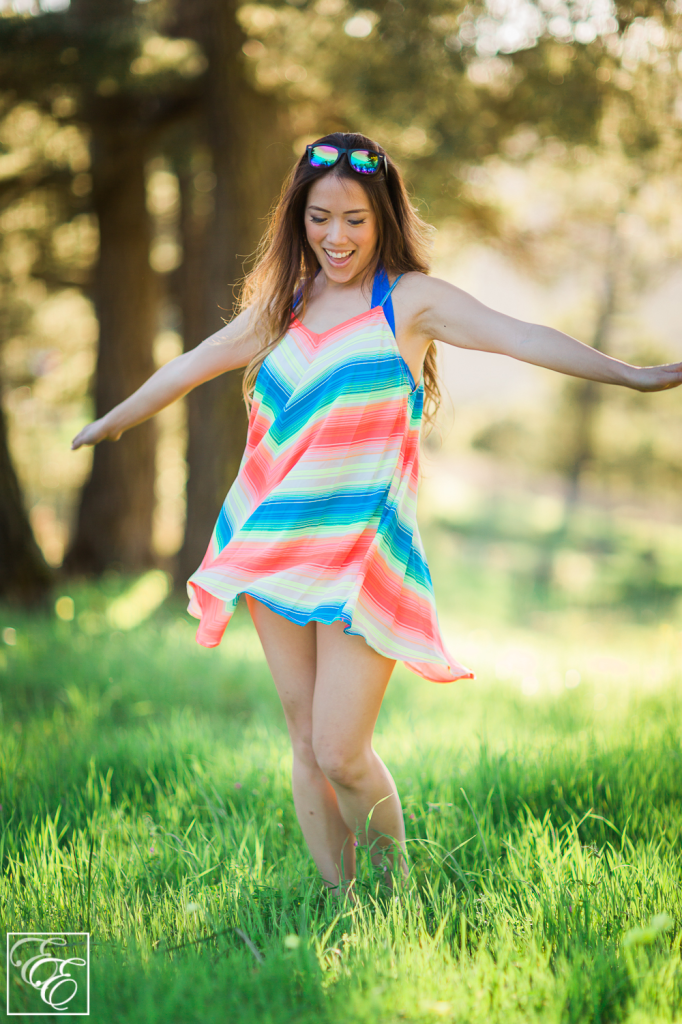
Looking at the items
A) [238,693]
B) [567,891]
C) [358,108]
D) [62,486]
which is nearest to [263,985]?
[567,891]

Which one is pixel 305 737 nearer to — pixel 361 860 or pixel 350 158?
pixel 361 860

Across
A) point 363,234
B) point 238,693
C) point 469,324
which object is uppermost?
point 363,234

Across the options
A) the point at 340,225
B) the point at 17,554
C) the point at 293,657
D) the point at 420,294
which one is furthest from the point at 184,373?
the point at 17,554

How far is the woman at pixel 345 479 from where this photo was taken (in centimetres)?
207

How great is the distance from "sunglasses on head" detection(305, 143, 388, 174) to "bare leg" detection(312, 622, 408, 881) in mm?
1304

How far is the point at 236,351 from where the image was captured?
2.43m

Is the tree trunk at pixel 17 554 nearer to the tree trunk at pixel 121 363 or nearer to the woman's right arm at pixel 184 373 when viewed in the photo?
the tree trunk at pixel 121 363

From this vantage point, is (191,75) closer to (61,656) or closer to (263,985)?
(61,656)

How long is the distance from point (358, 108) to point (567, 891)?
5.88 metres

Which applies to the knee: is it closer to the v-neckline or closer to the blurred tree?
the v-neckline

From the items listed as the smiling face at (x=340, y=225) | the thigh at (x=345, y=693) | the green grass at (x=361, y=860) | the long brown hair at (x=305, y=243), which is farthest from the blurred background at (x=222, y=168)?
the green grass at (x=361, y=860)

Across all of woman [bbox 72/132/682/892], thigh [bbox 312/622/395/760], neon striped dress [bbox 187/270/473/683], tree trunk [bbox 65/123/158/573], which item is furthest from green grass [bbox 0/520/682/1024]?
tree trunk [bbox 65/123/158/573]

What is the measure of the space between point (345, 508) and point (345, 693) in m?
0.51

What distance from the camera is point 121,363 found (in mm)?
8711
